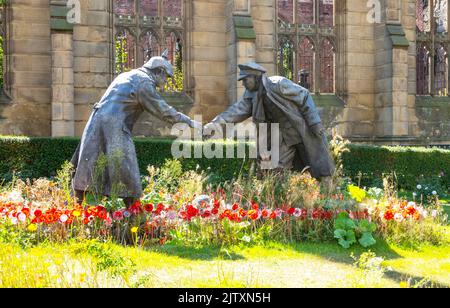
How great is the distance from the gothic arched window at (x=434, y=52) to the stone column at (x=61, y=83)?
1103 centimetres

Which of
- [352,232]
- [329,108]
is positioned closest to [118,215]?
[352,232]

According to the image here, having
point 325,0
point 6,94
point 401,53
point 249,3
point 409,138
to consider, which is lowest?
point 409,138

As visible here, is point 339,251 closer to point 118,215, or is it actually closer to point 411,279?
point 411,279

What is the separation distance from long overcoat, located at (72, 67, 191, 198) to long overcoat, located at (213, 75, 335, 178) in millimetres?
1656

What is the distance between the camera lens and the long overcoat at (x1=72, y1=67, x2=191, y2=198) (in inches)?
244

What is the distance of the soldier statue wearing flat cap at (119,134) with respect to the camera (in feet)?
20.5

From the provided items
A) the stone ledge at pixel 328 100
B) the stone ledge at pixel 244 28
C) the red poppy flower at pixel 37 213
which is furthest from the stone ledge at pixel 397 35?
the red poppy flower at pixel 37 213

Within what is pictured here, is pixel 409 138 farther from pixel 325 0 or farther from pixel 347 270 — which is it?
pixel 325 0

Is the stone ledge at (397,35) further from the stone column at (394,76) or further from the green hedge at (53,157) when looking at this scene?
the green hedge at (53,157)

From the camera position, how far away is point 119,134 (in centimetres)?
628

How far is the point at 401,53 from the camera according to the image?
1608cm

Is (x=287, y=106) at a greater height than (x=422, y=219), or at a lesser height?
greater
